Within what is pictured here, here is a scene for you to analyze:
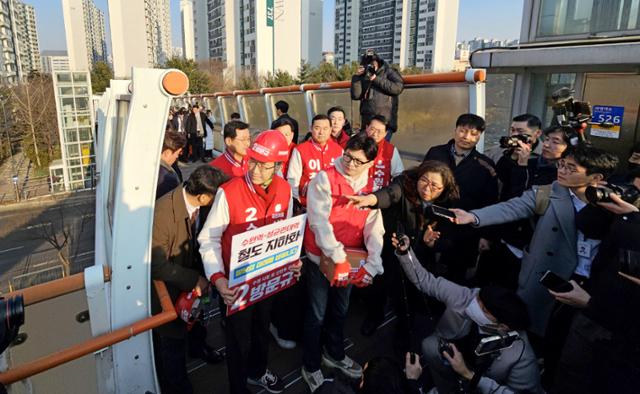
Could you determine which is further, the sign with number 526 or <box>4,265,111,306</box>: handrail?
the sign with number 526

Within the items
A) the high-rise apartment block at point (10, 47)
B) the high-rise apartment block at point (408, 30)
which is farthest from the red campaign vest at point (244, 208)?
the high-rise apartment block at point (408, 30)

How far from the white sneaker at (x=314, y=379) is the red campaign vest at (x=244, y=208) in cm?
100

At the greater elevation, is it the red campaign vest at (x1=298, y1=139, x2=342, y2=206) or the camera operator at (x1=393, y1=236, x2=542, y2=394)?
the red campaign vest at (x1=298, y1=139, x2=342, y2=206)

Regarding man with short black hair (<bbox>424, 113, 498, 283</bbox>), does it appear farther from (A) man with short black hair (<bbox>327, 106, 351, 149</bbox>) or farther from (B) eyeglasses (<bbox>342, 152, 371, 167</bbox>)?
(A) man with short black hair (<bbox>327, 106, 351, 149</bbox>)

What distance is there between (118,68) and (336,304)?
71154 mm

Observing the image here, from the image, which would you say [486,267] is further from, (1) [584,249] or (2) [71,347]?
(2) [71,347]

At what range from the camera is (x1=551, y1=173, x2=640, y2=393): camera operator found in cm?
188

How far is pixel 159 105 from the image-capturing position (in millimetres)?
1939

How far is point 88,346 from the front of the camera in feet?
5.94

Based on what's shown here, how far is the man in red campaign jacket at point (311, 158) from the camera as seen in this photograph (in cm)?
398

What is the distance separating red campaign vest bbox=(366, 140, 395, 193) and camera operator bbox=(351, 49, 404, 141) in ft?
3.20

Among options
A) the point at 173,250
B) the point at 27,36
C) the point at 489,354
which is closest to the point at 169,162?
the point at 173,250

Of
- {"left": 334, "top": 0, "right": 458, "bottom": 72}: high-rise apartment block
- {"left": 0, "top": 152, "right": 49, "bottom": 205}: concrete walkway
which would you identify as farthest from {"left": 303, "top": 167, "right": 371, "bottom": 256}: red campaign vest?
{"left": 334, "top": 0, "right": 458, "bottom": 72}: high-rise apartment block

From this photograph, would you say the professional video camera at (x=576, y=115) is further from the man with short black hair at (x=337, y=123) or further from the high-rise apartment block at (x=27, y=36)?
the high-rise apartment block at (x=27, y=36)
